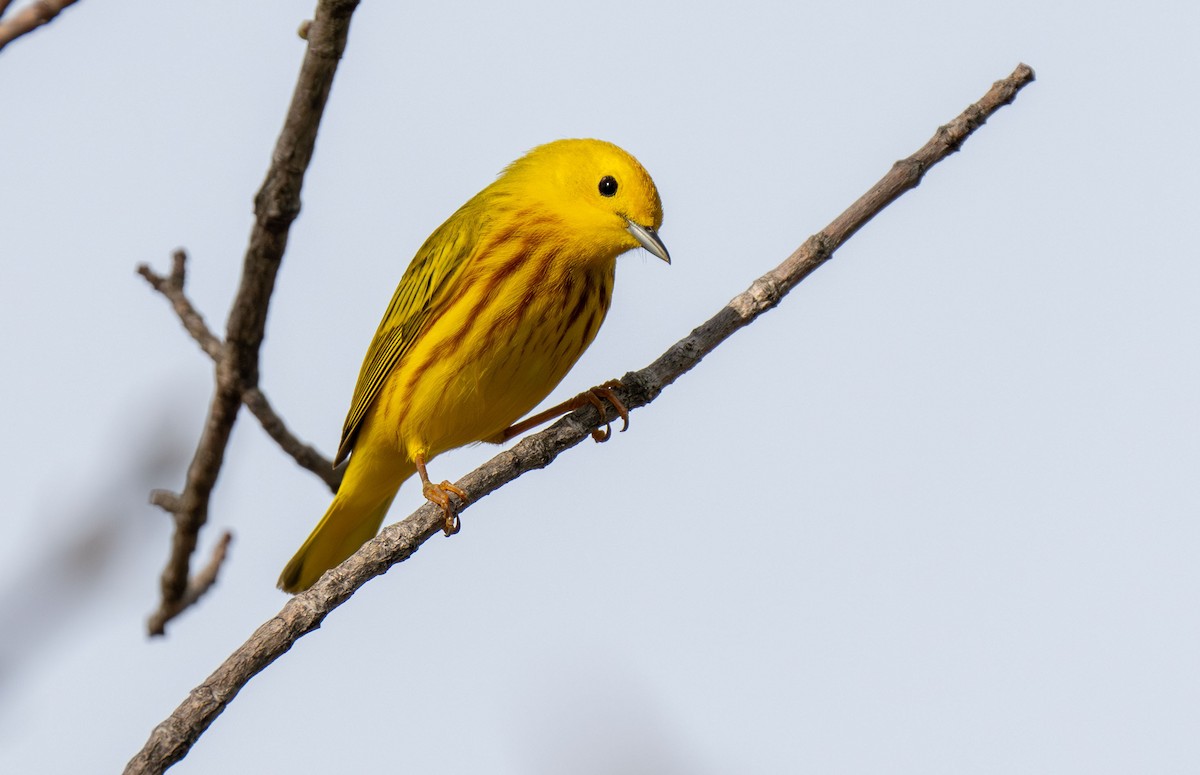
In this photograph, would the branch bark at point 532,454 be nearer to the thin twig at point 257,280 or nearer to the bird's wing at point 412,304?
the bird's wing at point 412,304

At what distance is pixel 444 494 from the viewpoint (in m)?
4.86

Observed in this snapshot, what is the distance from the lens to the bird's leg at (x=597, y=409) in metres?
5.00

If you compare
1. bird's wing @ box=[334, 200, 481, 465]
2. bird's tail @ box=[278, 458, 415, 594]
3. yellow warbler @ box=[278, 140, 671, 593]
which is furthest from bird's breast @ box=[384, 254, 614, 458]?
bird's tail @ box=[278, 458, 415, 594]

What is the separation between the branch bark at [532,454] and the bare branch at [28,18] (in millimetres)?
1592

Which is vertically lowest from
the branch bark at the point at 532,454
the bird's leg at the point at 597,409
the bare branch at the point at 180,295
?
the branch bark at the point at 532,454

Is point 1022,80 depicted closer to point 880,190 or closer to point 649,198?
point 880,190

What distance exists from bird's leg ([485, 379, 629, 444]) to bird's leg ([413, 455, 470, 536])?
59 cm

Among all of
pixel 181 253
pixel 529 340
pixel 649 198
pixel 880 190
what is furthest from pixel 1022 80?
pixel 181 253

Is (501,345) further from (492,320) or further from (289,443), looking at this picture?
(289,443)

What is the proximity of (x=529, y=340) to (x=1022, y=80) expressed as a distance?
2.22m

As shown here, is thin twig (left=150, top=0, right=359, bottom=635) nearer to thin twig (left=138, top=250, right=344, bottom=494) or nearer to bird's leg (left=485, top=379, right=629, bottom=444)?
thin twig (left=138, top=250, right=344, bottom=494)

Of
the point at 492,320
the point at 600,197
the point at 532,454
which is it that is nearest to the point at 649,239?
the point at 600,197

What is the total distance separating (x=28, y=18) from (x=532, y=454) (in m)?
1.86

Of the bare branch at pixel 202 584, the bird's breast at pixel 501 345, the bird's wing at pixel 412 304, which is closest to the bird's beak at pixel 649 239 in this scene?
the bird's breast at pixel 501 345
